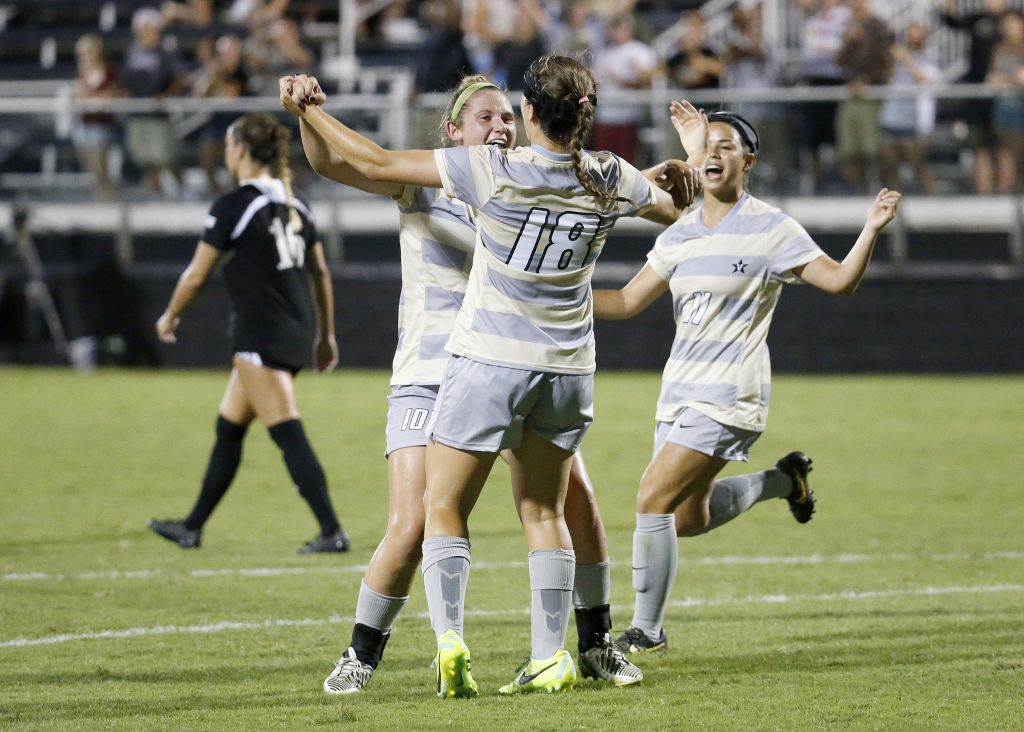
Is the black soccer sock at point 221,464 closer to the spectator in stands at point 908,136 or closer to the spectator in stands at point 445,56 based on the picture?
the spectator in stands at point 445,56

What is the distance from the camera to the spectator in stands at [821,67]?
1605cm

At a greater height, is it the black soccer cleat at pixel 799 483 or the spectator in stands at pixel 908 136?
the spectator in stands at pixel 908 136

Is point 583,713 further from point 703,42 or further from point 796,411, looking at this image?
point 703,42

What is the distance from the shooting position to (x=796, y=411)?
14.0m

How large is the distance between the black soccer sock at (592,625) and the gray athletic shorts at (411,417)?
2.51 ft

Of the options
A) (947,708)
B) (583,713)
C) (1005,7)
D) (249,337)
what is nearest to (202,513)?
(249,337)

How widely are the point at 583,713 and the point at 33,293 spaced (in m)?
14.2

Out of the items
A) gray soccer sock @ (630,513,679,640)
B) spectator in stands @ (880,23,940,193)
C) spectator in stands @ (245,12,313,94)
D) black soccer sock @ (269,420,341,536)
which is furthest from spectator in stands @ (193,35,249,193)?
gray soccer sock @ (630,513,679,640)

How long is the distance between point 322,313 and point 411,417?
2.76 meters

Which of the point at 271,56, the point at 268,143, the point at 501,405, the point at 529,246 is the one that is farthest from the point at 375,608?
the point at 271,56

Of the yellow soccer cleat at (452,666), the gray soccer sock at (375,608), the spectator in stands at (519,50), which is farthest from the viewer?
the spectator in stands at (519,50)

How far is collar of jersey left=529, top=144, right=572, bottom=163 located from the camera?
15.1ft

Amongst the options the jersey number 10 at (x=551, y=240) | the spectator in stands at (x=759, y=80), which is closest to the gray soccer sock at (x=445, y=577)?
the jersey number 10 at (x=551, y=240)

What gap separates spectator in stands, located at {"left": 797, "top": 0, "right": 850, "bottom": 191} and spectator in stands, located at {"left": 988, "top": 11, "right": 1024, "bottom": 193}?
159 cm
